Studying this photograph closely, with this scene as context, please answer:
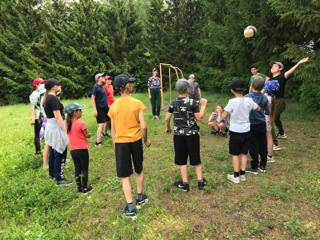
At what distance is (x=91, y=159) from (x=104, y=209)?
2.85 meters

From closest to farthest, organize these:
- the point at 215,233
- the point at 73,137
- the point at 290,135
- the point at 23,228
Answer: the point at 215,233, the point at 23,228, the point at 73,137, the point at 290,135

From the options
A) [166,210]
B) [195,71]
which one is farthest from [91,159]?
[195,71]

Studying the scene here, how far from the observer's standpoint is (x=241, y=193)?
591 centimetres

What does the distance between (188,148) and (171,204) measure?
37.1 inches

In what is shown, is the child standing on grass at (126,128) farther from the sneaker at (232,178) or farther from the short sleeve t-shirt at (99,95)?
the short sleeve t-shirt at (99,95)

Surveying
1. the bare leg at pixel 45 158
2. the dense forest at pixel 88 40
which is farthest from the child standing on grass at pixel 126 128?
the dense forest at pixel 88 40

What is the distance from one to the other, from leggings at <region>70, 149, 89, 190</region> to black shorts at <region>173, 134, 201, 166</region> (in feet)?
5.29

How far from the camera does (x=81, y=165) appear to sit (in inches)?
250

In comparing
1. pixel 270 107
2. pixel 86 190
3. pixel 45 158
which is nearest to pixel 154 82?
pixel 45 158

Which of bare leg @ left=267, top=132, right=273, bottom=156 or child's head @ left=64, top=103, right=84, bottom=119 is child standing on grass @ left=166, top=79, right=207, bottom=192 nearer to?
child's head @ left=64, top=103, right=84, bottom=119

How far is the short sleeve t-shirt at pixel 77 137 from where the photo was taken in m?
6.26

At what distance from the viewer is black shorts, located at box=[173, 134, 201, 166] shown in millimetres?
5898

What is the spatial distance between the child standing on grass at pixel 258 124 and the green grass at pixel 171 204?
16.9 inches

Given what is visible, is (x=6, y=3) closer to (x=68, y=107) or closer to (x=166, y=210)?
(x=68, y=107)
